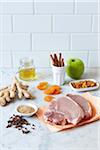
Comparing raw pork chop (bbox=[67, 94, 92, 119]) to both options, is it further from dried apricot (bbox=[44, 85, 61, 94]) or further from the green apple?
the green apple

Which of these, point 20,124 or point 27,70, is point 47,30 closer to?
point 27,70

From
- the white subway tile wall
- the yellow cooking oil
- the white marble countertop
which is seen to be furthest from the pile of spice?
the white subway tile wall

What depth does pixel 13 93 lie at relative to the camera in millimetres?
1159

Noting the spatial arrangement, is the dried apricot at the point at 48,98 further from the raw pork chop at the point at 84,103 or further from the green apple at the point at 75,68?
the green apple at the point at 75,68

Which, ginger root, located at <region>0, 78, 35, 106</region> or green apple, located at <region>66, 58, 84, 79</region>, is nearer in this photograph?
ginger root, located at <region>0, 78, 35, 106</region>

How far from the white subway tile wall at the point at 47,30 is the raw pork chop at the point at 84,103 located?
1.02 feet

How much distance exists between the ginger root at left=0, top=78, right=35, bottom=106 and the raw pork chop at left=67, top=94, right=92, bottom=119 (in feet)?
0.51

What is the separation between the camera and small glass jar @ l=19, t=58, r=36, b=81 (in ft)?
4.31

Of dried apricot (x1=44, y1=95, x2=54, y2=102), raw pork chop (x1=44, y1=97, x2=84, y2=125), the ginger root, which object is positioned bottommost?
raw pork chop (x1=44, y1=97, x2=84, y2=125)

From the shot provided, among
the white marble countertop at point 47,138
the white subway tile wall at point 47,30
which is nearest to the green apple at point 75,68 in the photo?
the white subway tile wall at point 47,30

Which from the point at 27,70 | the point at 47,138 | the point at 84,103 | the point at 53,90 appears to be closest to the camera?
the point at 47,138

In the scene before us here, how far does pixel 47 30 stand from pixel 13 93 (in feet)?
1.09

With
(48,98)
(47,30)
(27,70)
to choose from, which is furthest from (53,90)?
(47,30)

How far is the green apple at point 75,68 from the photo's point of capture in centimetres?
130
